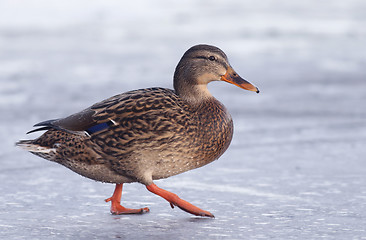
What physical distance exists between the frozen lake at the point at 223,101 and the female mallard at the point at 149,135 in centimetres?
23

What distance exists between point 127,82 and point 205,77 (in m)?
3.96

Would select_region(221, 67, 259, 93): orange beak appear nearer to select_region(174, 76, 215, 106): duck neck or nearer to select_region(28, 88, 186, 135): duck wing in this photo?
select_region(174, 76, 215, 106): duck neck

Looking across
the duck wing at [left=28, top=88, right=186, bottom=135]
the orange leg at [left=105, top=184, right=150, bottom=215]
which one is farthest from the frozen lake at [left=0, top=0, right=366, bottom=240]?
the duck wing at [left=28, top=88, right=186, bottom=135]

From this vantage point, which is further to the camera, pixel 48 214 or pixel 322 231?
pixel 48 214

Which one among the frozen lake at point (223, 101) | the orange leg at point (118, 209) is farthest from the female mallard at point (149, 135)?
the frozen lake at point (223, 101)

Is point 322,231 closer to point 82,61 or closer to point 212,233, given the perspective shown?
point 212,233

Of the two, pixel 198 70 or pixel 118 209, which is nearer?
pixel 118 209

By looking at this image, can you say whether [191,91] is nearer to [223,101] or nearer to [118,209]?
[118,209]

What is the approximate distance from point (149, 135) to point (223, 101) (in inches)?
138

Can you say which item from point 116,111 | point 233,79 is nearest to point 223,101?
point 233,79

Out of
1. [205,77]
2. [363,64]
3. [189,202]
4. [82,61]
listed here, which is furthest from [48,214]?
[363,64]

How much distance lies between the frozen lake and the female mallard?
0.23 m

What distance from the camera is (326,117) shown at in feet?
22.5

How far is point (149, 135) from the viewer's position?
3.97m
